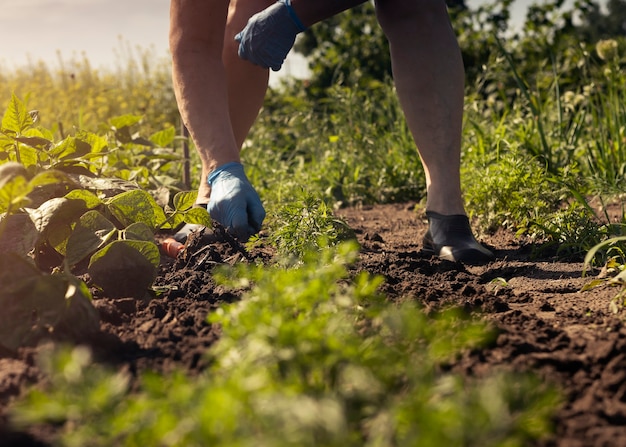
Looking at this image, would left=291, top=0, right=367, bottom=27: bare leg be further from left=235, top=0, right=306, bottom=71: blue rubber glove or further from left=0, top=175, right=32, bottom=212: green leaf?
left=0, top=175, right=32, bottom=212: green leaf

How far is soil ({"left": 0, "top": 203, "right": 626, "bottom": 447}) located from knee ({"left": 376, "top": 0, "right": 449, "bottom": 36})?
0.94 metres

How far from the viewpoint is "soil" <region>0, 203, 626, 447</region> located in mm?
1290

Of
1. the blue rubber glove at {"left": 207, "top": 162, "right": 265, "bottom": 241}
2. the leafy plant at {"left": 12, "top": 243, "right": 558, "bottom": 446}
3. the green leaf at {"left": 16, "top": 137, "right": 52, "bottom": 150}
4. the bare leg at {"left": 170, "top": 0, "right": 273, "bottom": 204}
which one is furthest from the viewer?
the bare leg at {"left": 170, "top": 0, "right": 273, "bottom": 204}

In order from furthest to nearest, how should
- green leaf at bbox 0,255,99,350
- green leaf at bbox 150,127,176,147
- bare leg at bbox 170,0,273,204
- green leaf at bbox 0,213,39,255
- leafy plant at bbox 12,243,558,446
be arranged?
green leaf at bbox 150,127,176,147
bare leg at bbox 170,0,273,204
green leaf at bbox 0,213,39,255
green leaf at bbox 0,255,99,350
leafy plant at bbox 12,243,558,446

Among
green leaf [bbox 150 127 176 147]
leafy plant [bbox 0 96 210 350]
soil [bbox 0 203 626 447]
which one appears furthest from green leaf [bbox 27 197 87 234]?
green leaf [bbox 150 127 176 147]

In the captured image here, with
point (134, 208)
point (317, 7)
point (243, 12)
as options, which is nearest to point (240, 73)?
point (243, 12)

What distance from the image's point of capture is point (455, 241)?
2.79 metres

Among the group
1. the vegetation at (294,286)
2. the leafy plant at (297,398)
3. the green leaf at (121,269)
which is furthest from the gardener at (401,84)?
the leafy plant at (297,398)

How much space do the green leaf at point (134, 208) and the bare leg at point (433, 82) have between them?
46.3 inches

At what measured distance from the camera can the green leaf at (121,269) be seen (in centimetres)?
201

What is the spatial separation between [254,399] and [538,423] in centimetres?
41

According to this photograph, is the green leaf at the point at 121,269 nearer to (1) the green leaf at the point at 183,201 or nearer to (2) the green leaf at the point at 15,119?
(1) the green leaf at the point at 183,201

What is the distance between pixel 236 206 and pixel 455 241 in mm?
894

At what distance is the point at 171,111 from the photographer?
9117 millimetres
